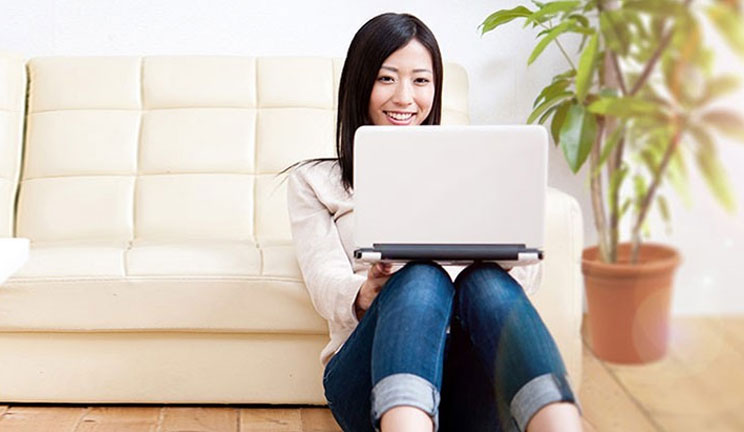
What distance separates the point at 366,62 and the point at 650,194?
1272mm

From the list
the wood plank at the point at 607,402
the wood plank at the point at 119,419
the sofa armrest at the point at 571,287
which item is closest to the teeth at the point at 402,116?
the wood plank at the point at 119,419

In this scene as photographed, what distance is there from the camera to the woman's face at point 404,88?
5.07 ft

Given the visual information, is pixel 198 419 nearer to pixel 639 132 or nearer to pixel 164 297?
pixel 164 297

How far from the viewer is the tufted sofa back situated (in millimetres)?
2266

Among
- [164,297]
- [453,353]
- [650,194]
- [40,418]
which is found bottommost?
[40,418]

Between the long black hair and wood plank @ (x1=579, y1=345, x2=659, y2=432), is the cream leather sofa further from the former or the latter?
wood plank @ (x1=579, y1=345, x2=659, y2=432)

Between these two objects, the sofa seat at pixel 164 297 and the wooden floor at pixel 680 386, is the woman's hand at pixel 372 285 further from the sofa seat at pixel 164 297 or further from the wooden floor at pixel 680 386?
the wooden floor at pixel 680 386

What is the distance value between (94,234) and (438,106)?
92cm

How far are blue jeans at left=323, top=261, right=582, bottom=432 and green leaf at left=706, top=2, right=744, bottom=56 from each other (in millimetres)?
684

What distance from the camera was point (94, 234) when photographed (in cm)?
225

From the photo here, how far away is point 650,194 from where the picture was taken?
0.32 metres

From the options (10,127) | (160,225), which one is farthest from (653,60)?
(10,127)

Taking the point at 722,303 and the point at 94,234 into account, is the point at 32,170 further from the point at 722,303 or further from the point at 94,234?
the point at 722,303

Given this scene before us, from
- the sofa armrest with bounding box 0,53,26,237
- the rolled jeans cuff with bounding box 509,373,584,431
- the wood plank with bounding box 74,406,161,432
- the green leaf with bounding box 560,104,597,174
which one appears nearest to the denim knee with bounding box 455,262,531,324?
the rolled jeans cuff with bounding box 509,373,584,431
